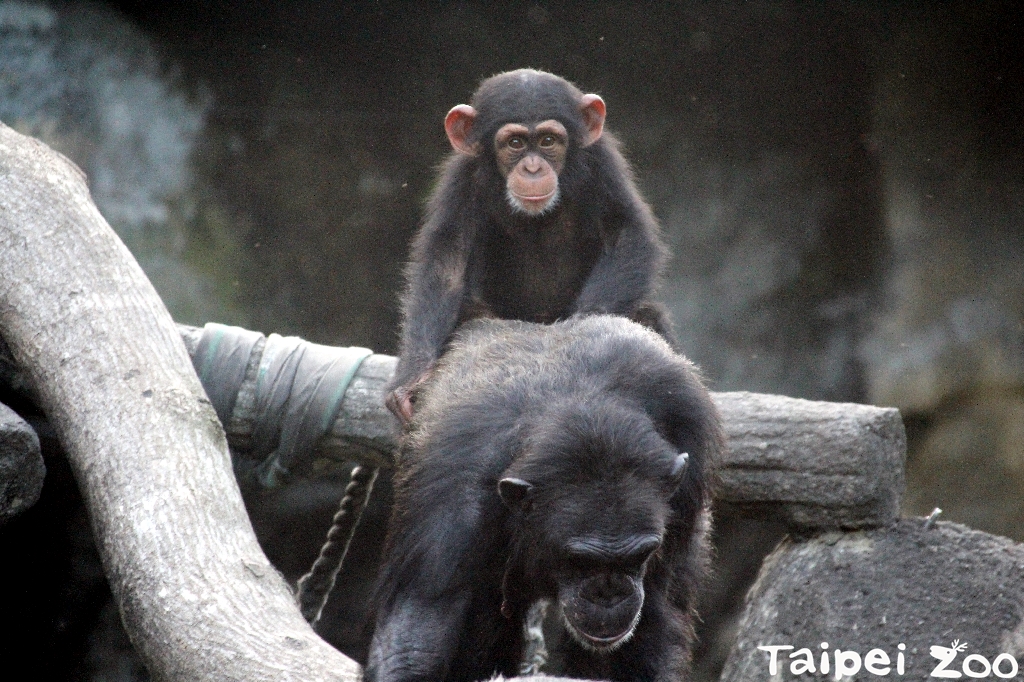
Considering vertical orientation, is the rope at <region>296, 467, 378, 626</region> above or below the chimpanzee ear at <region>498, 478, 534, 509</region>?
above

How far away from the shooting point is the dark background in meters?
7.54

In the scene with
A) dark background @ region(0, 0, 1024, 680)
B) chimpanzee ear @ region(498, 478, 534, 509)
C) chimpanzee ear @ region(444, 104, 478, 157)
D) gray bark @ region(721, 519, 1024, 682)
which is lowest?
chimpanzee ear @ region(498, 478, 534, 509)

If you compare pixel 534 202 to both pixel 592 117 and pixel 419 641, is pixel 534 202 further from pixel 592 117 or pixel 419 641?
pixel 419 641

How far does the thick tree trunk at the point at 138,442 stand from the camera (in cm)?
342

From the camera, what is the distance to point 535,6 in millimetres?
7789

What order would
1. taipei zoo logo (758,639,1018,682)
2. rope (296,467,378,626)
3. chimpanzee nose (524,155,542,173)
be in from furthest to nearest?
rope (296,467,378,626) < chimpanzee nose (524,155,542,173) < taipei zoo logo (758,639,1018,682)

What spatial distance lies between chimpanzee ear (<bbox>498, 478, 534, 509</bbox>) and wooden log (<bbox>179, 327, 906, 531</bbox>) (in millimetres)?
1765

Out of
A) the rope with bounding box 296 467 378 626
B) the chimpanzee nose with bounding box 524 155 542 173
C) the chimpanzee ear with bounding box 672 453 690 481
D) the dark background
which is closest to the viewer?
the chimpanzee ear with bounding box 672 453 690 481

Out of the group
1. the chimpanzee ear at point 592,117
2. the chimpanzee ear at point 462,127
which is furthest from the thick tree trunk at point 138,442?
the chimpanzee ear at point 592,117

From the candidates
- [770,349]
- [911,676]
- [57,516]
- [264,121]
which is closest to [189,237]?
[264,121]

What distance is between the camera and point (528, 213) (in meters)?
5.16

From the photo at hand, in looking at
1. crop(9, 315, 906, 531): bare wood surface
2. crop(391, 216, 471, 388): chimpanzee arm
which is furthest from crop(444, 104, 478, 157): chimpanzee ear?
crop(9, 315, 906, 531): bare wood surface

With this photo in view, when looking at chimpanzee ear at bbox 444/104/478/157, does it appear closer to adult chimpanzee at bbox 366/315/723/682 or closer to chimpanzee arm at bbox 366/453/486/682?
adult chimpanzee at bbox 366/315/723/682

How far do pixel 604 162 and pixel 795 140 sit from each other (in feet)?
9.58
